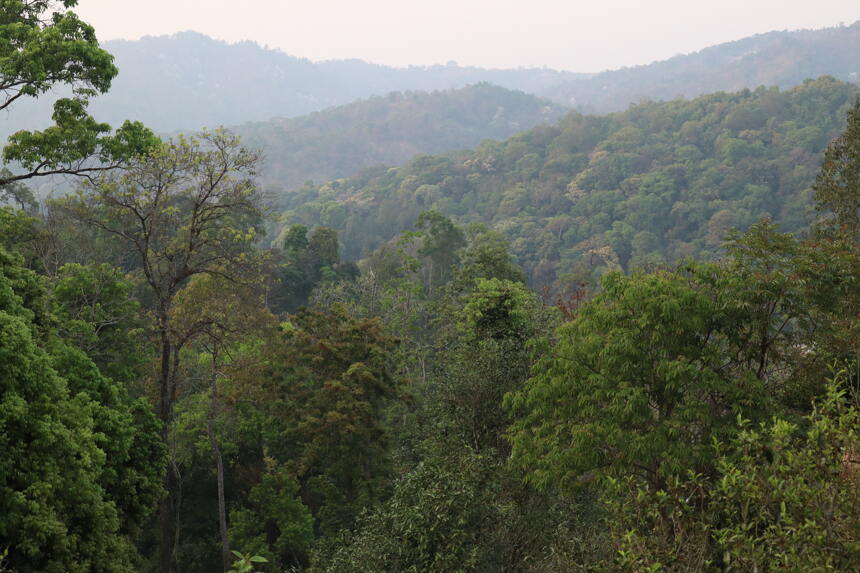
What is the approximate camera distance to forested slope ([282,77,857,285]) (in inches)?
3278

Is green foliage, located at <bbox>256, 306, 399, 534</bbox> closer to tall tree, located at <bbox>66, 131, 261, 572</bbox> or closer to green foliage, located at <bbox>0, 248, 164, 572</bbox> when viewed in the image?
tall tree, located at <bbox>66, 131, 261, 572</bbox>

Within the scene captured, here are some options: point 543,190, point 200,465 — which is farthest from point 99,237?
point 543,190

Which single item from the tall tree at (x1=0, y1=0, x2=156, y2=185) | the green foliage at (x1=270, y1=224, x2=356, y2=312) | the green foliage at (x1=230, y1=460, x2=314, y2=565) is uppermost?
the tall tree at (x1=0, y1=0, x2=156, y2=185)

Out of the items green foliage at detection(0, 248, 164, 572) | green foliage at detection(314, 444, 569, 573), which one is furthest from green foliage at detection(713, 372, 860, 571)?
green foliage at detection(0, 248, 164, 572)

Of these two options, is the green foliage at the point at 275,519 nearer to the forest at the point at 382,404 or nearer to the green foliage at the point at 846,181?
the forest at the point at 382,404

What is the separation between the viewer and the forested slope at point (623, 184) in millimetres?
83250

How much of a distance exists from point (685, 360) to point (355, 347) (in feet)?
30.6

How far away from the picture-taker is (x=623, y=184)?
9550 cm

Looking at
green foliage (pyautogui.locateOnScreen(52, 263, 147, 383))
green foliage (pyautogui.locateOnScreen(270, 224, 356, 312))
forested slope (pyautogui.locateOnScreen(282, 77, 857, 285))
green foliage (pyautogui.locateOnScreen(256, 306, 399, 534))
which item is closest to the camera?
green foliage (pyautogui.locateOnScreen(52, 263, 147, 383))

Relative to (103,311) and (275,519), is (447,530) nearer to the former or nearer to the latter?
(103,311)

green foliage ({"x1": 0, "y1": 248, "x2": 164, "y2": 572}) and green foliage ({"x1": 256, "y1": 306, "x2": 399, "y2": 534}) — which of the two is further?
green foliage ({"x1": 256, "y1": 306, "x2": 399, "y2": 534})

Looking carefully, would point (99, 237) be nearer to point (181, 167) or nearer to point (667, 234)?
point (181, 167)

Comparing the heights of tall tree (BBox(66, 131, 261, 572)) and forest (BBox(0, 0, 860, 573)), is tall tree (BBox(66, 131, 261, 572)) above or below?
above

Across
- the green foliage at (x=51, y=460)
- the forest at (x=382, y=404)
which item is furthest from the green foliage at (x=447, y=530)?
the green foliage at (x=51, y=460)
